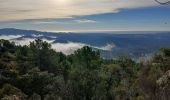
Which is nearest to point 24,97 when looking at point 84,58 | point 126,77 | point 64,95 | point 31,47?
point 64,95

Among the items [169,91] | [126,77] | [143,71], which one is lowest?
[126,77]

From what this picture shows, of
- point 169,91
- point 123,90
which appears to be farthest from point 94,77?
point 169,91

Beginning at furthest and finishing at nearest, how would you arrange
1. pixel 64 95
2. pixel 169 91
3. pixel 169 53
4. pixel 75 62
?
pixel 75 62 < pixel 64 95 < pixel 169 53 < pixel 169 91

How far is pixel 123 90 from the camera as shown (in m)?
68.2

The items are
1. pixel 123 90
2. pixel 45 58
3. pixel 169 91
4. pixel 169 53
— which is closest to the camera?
pixel 169 91

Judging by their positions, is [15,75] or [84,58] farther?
[84,58]

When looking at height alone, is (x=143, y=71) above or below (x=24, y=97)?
above

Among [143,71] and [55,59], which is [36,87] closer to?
[55,59]

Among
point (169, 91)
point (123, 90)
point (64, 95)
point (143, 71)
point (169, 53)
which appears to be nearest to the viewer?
point (169, 91)

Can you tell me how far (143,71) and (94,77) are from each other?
27940 millimetres

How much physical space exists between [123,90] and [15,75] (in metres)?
19.0

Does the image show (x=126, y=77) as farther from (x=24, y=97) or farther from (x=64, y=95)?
(x=24, y=97)

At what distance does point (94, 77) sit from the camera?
2763 inches

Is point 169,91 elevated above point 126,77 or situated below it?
above
